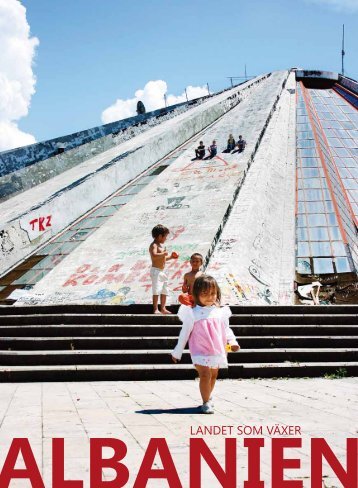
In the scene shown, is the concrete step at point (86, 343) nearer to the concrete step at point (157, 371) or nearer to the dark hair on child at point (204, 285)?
the concrete step at point (157, 371)

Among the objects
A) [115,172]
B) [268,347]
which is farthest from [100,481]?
[115,172]

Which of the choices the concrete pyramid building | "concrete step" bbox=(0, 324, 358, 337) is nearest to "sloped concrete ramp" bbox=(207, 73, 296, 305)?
the concrete pyramid building

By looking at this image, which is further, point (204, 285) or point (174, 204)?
point (174, 204)

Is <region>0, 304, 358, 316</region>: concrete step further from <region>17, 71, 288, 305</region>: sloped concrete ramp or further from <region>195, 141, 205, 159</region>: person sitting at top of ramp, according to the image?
<region>195, 141, 205, 159</region>: person sitting at top of ramp

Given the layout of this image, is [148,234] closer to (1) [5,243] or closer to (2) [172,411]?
(1) [5,243]

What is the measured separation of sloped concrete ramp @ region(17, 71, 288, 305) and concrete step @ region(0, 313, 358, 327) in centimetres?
169

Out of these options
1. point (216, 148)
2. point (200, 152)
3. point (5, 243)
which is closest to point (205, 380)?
point (5, 243)

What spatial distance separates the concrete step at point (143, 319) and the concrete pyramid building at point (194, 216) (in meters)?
1.29

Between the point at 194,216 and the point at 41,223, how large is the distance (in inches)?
164

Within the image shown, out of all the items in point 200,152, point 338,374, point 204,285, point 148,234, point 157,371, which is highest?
point 200,152

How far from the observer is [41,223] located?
1477 cm

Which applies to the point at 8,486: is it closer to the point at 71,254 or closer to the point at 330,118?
the point at 71,254

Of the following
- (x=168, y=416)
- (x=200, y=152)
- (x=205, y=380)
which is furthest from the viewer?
(x=200, y=152)

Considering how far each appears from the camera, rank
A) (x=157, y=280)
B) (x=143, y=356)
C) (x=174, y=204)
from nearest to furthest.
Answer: (x=143, y=356)
(x=157, y=280)
(x=174, y=204)
